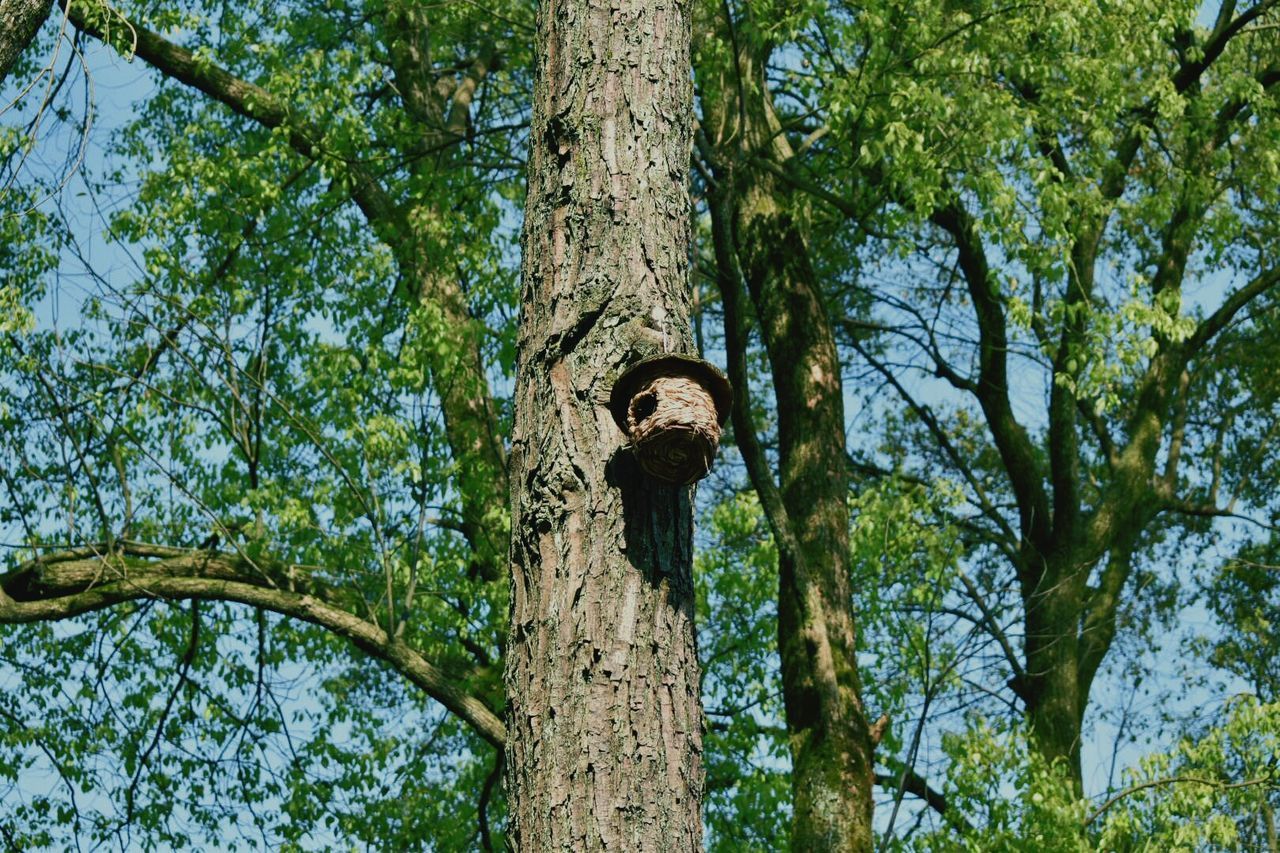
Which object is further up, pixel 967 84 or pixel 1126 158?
pixel 1126 158

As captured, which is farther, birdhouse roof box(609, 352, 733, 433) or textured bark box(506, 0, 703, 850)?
birdhouse roof box(609, 352, 733, 433)

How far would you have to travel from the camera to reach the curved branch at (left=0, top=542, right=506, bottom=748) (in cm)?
849

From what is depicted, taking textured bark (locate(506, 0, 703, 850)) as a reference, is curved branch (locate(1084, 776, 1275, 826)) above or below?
above

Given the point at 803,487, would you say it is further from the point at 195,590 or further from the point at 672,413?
the point at 672,413

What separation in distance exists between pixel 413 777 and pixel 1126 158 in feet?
29.1

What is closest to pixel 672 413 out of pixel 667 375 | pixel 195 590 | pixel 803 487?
pixel 667 375

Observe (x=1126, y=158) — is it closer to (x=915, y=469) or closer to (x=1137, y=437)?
(x=1137, y=437)

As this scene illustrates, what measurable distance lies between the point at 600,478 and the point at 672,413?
0.26 meters

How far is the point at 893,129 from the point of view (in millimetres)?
8938

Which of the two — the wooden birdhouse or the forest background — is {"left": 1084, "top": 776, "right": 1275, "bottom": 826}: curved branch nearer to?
the forest background

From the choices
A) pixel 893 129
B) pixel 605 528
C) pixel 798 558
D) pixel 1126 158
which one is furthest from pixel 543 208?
pixel 1126 158

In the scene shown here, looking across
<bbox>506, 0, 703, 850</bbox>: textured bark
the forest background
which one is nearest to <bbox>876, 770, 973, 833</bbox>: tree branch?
the forest background

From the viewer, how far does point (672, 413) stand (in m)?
A: 3.28

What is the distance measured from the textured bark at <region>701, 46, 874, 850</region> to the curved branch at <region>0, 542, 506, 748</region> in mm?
1838
